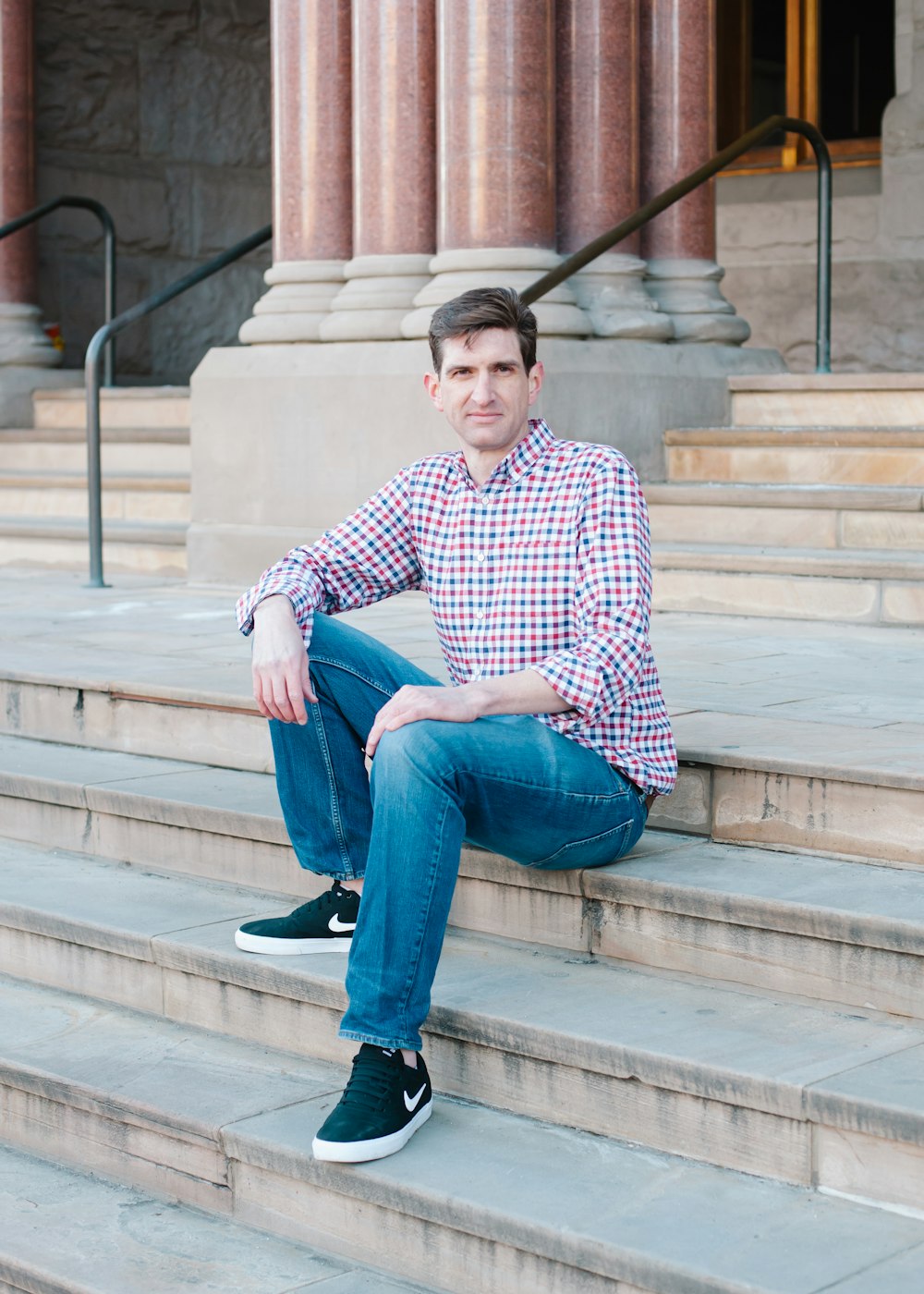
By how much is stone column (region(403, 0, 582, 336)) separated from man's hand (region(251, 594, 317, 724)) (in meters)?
3.25

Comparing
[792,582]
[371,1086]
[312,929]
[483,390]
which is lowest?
[371,1086]

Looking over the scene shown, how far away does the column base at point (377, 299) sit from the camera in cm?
634

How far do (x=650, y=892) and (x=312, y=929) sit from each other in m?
0.57

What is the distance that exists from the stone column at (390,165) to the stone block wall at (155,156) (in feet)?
10.5

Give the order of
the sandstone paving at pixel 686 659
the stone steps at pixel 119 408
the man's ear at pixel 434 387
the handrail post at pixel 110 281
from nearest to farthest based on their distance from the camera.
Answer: the man's ear at pixel 434 387 → the sandstone paving at pixel 686 659 → the stone steps at pixel 119 408 → the handrail post at pixel 110 281

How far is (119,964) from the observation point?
10.9ft

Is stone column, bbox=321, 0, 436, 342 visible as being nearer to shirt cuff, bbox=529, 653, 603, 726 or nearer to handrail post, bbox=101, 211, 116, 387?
handrail post, bbox=101, 211, 116, 387

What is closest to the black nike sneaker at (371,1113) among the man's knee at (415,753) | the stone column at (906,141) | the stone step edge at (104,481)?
the man's knee at (415,753)

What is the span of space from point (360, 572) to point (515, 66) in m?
3.34

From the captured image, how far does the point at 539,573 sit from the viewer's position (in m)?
2.98

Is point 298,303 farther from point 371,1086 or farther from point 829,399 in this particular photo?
point 371,1086

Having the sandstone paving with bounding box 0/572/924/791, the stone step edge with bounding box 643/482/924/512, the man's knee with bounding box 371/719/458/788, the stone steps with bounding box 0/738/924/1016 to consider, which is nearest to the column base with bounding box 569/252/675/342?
the stone step edge with bounding box 643/482/924/512

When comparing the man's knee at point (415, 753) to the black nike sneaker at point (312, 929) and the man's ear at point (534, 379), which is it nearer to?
the black nike sneaker at point (312, 929)

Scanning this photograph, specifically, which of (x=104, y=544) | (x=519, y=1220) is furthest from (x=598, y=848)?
(x=104, y=544)
